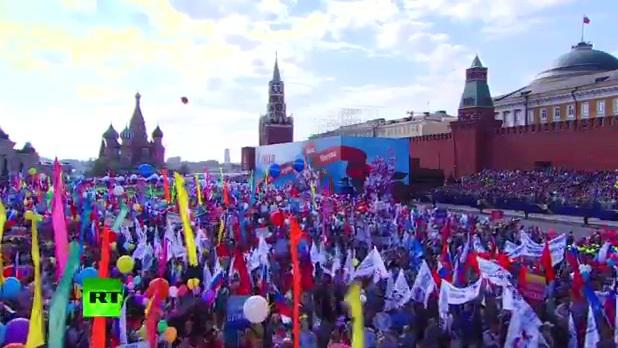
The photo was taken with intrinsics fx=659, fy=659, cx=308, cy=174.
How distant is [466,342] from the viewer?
26.4ft

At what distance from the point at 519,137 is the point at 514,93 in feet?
47.2

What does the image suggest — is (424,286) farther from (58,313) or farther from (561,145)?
(561,145)

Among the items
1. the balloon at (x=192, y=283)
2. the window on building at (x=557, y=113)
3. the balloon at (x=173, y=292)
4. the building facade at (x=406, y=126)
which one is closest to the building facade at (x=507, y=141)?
the window on building at (x=557, y=113)

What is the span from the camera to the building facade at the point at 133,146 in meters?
95.5

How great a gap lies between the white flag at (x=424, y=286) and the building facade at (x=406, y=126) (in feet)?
194

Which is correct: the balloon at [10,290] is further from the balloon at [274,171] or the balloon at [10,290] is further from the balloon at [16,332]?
the balloon at [274,171]

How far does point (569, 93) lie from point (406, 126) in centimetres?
2799

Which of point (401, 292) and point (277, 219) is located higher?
point (277, 219)

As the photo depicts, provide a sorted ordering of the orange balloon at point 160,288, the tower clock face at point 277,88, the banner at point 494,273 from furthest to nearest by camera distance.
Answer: the tower clock face at point 277,88
the banner at point 494,273
the orange balloon at point 160,288

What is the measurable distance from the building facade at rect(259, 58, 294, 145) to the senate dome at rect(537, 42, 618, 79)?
35.1 meters

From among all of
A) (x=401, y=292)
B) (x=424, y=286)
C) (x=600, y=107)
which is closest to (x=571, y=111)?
(x=600, y=107)

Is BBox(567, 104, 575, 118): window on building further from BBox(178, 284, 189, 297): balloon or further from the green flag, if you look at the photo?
the green flag

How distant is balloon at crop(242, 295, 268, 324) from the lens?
7.48 m

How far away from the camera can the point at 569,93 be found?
155 feet
